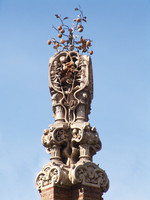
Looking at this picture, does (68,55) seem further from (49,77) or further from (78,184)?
(78,184)

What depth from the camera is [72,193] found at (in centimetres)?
1573

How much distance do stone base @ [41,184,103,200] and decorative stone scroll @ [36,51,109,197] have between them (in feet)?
0.42

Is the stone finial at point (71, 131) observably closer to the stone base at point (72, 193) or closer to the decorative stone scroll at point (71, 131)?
the decorative stone scroll at point (71, 131)

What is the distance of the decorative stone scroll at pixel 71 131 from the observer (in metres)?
15.7

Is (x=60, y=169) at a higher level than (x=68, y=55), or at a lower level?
lower

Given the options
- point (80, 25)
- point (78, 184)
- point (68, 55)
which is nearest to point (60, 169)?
point (78, 184)

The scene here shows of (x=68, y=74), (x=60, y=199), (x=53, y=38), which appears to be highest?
(x=53, y=38)

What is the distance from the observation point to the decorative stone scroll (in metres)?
15.7

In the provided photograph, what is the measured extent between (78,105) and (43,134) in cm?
126

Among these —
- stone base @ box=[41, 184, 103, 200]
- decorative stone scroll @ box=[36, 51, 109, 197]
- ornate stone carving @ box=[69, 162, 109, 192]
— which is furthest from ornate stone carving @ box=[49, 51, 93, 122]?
stone base @ box=[41, 184, 103, 200]

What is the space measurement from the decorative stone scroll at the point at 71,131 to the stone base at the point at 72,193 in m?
0.13

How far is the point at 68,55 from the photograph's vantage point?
684 inches

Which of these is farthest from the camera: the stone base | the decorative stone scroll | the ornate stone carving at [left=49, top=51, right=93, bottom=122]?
the ornate stone carving at [left=49, top=51, right=93, bottom=122]

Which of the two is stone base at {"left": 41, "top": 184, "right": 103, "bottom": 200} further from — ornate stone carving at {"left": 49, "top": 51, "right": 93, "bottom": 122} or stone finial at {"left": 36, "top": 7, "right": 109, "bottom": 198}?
ornate stone carving at {"left": 49, "top": 51, "right": 93, "bottom": 122}
